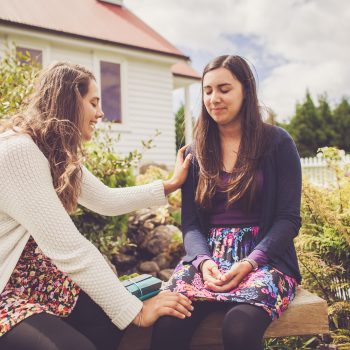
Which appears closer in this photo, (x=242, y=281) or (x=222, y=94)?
(x=242, y=281)

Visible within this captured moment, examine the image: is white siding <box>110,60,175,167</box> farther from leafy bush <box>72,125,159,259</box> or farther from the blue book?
the blue book

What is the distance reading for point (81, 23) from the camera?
11.8 metres

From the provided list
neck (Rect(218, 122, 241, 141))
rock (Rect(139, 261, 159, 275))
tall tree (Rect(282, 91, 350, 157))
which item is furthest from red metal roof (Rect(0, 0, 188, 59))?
tall tree (Rect(282, 91, 350, 157))

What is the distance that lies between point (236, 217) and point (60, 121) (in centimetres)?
114

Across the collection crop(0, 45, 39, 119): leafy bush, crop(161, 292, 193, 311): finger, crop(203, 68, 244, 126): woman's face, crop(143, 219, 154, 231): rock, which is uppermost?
crop(0, 45, 39, 119): leafy bush

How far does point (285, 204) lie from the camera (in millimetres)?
2439

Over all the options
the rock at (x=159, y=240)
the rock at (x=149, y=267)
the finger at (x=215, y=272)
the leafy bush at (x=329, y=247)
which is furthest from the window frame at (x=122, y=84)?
the finger at (x=215, y=272)

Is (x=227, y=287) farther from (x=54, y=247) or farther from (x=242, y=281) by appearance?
(x=54, y=247)

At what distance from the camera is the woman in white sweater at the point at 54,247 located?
5.91 feet

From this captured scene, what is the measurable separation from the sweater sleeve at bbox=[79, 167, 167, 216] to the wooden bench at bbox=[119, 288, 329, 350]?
0.81 m

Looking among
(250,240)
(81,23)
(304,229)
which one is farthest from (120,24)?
(250,240)

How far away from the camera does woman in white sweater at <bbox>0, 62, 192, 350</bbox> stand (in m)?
1.80

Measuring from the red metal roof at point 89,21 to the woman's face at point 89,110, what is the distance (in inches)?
347

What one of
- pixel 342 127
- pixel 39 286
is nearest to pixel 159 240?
pixel 39 286
